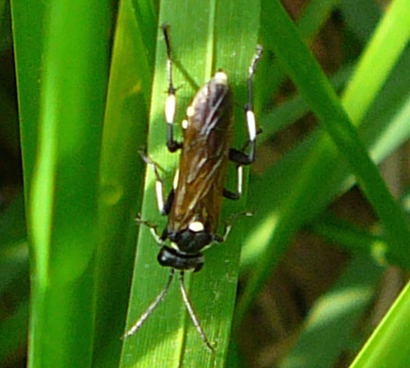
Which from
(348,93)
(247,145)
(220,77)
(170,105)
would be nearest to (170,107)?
(170,105)

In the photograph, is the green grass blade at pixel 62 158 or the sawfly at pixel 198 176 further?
the sawfly at pixel 198 176

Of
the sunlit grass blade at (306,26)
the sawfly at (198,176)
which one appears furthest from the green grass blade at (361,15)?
the sawfly at (198,176)

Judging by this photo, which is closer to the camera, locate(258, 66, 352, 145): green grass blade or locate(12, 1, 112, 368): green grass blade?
locate(12, 1, 112, 368): green grass blade

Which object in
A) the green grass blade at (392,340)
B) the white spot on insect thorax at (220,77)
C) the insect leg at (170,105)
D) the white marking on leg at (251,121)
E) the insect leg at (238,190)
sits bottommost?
the green grass blade at (392,340)

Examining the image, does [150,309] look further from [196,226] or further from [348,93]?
[348,93]

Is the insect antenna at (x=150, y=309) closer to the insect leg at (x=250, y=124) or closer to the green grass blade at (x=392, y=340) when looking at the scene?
the insect leg at (x=250, y=124)

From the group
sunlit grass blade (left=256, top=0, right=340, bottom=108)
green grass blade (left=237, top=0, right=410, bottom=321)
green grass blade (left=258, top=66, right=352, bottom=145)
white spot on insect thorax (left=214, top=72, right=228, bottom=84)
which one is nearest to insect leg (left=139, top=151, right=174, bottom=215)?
white spot on insect thorax (left=214, top=72, right=228, bottom=84)

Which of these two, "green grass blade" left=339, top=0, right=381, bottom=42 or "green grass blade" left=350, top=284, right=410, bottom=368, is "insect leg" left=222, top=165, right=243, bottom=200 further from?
"green grass blade" left=339, top=0, right=381, bottom=42
